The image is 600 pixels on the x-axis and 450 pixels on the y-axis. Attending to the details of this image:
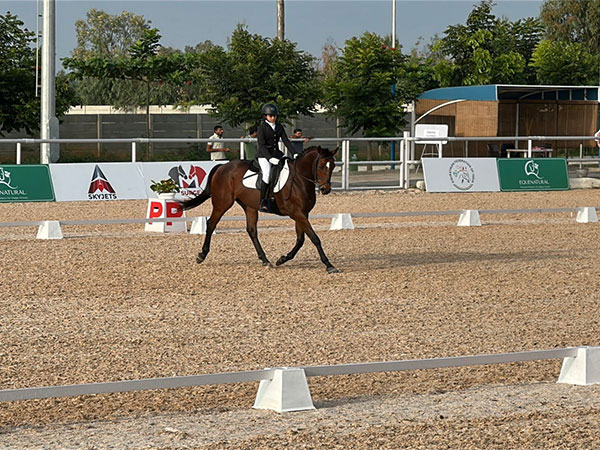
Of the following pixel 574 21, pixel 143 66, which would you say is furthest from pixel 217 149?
pixel 574 21

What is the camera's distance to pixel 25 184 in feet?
74.1

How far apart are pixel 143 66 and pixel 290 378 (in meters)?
38.5

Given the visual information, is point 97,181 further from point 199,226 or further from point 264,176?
point 264,176

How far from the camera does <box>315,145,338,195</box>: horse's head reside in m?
13.0

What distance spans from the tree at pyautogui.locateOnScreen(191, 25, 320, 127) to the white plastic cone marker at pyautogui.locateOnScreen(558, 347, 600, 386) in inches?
1154

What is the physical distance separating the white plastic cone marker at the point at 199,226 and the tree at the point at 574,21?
60.6 meters

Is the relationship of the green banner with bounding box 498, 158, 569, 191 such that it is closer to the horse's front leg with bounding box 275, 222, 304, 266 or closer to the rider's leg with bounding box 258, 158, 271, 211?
A: the horse's front leg with bounding box 275, 222, 304, 266

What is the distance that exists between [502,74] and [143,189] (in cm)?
2820

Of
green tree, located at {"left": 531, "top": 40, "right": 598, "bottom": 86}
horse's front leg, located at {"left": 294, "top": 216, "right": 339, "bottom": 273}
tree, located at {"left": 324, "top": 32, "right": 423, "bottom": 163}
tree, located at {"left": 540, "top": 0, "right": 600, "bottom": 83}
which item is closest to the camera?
horse's front leg, located at {"left": 294, "top": 216, "right": 339, "bottom": 273}

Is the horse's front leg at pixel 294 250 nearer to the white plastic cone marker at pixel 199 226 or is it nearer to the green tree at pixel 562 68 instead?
the white plastic cone marker at pixel 199 226

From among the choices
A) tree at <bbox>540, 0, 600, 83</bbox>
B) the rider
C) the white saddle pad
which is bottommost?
the white saddle pad

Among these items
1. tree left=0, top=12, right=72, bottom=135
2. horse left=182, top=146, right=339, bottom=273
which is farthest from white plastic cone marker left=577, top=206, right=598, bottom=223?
tree left=0, top=12, right=72, bottom=135

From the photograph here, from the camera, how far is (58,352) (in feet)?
27.4

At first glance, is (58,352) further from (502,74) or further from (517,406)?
(502,74)
